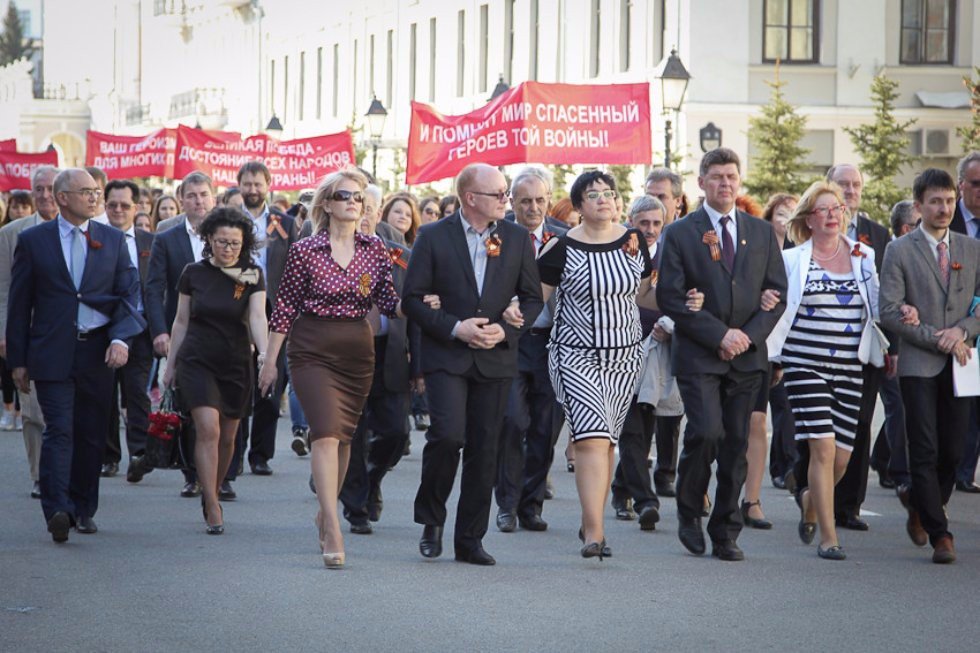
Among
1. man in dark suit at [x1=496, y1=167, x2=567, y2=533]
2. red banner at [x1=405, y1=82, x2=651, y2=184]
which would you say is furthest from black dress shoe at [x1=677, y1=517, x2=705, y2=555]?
red banner at [x1=405, y1=82, x2=651, y2=184]

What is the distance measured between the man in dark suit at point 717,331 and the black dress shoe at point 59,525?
131 inches

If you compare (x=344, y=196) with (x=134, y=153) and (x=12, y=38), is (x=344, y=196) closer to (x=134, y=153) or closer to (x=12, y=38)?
(x=134, y=153)

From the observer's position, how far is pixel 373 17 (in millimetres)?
54469

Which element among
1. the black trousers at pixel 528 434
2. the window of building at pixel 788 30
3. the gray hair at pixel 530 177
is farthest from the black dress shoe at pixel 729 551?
the window of building at pixel 788 30

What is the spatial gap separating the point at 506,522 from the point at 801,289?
88.5 inches

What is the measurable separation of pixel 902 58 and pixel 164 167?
1385 centimetres

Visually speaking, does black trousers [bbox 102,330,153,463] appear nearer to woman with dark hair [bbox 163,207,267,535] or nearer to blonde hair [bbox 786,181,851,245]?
woman with dark hair [bbox 163,207,267,535]

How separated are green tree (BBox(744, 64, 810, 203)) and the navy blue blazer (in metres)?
22.1

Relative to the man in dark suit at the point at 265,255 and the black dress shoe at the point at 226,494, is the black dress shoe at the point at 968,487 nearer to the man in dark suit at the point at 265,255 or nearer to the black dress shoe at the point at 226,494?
the man in dark suit at the point at 265,255

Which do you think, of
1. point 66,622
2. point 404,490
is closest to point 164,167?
point 404,490

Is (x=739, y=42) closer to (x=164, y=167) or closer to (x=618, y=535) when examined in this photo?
(x=164, y=167)

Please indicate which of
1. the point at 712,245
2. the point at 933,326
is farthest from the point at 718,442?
the point at 933,326

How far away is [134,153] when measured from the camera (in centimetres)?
3256

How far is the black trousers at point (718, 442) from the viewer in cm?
1055
